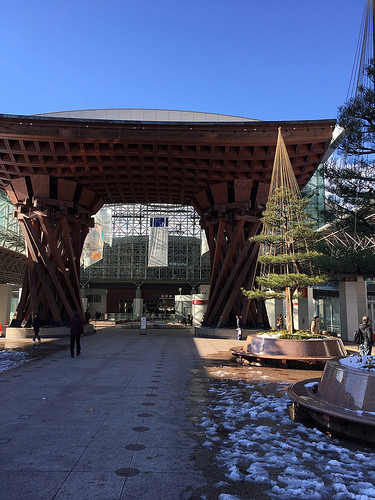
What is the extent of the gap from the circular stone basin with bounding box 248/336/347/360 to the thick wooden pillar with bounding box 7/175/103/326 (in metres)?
14.3

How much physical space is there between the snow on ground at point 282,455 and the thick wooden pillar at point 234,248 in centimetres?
1569

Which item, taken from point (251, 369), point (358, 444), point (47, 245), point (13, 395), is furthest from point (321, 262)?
point (47, 245)

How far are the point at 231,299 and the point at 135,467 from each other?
1840cm

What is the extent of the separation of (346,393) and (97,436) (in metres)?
3.41

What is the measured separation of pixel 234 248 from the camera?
72.5 ft

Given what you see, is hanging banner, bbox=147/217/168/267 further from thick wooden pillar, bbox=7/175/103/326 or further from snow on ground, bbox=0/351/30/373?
snow on ground, bbox=0/351/30/373

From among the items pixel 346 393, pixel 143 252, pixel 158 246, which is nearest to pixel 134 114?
pixel 158 246

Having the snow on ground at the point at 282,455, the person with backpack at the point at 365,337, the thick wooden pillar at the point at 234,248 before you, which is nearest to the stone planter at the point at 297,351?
the person with backpack at the point at 365,337

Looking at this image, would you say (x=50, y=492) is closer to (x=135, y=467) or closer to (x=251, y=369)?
(x=135, y=467)

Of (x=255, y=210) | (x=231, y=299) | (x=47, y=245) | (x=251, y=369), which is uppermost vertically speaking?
(x=255, y=210)

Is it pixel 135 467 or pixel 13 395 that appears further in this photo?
pixel 13 395

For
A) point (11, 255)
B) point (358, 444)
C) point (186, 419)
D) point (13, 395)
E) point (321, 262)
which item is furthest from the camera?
point (11, 255)

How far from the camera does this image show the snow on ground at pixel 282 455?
3348 mm

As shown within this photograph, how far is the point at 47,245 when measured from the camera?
22.0 metres
